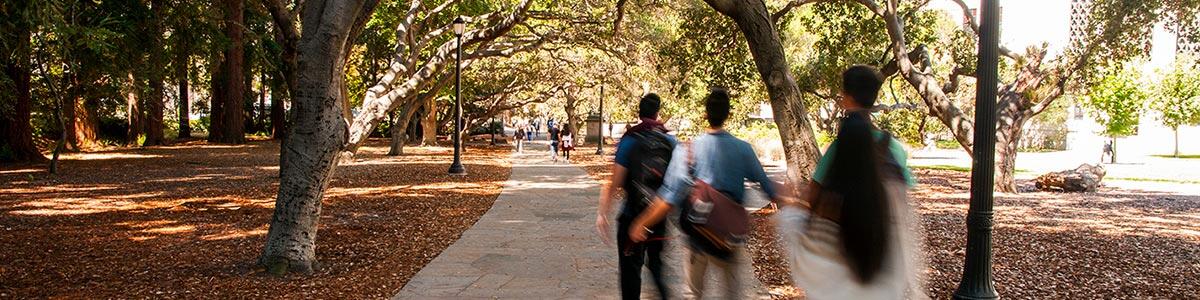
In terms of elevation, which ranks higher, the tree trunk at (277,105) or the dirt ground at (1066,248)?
the tree trunk at (277,105)

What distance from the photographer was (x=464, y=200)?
13.4 metres

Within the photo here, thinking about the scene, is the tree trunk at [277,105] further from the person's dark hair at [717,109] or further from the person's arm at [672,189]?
the person's dark hair at [717,109]

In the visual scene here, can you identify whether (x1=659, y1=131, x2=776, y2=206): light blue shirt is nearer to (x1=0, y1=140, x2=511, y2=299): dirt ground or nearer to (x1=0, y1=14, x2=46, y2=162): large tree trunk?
(x1=0, y1=140, x2=511, y2=299): dirt ground

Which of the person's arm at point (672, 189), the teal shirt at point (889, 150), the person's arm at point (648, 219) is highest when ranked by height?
the teal shirt at point (889, 150)

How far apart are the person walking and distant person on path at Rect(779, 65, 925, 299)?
0.70 meters

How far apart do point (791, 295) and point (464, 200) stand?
8.18 m

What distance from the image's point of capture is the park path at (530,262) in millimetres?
6148

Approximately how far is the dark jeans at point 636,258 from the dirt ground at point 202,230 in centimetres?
A: 224

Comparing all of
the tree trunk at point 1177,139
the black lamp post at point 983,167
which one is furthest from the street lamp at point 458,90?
the tree trunk at point 1177,139

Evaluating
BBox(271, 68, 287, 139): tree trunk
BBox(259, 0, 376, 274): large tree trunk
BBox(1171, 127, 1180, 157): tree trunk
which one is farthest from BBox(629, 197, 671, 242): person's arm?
BBox(1171, 127, 1180, 157): tree trunk

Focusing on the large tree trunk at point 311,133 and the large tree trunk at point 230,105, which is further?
the large tree trunk at point 230,105

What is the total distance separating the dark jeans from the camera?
458 cm

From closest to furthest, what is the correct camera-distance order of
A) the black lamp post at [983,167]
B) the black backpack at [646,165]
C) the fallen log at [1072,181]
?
the black backpack at [646,165]
the black lamp post at [983,167]
the fallen log at [1072,181]

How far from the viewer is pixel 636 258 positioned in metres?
4.68
